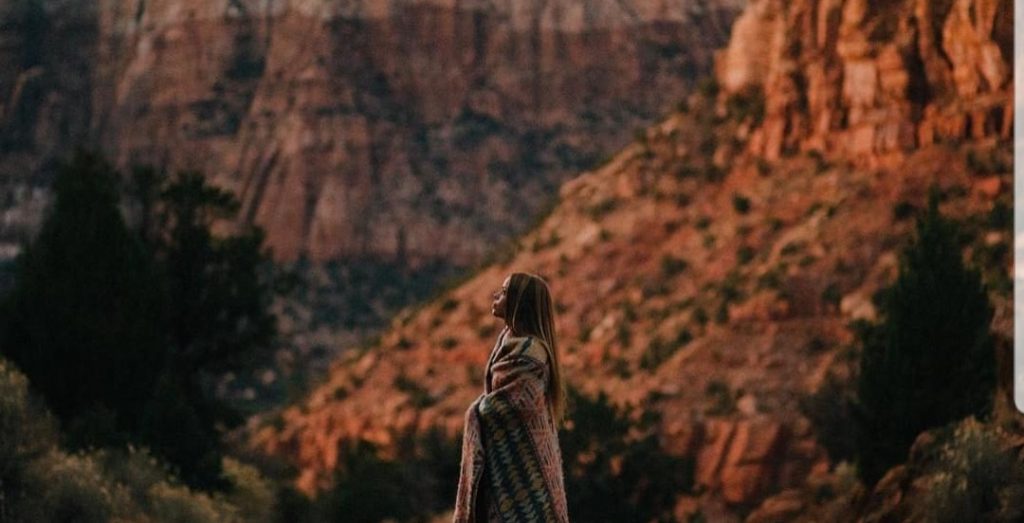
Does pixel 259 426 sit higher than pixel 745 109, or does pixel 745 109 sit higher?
pixel 745 109

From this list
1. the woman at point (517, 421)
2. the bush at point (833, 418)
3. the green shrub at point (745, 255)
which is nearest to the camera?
the woman at point (517, 421)

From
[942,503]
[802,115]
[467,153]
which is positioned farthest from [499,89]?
[942,503]

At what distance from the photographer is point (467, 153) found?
113 metres

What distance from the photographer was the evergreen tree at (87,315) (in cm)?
4491

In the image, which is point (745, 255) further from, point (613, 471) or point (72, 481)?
point (72, 481)

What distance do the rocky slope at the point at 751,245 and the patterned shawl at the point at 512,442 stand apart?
3603 centimetres

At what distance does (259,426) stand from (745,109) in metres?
16.0

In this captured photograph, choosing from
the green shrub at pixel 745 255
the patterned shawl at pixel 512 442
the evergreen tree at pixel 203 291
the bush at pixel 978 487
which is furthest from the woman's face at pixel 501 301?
the green shrub at pixel 745 255

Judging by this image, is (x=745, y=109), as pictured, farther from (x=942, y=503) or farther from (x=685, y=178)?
(x=942, y=503)

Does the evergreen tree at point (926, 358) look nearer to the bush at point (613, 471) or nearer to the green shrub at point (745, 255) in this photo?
the bush at point (613, 471)

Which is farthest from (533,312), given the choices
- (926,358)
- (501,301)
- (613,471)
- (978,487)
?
(613,471)

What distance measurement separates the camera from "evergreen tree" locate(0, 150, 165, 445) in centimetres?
4491

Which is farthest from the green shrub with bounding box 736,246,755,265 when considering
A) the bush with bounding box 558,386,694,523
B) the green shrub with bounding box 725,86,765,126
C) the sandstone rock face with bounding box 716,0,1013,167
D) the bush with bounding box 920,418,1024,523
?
the bush with bounding box 920,418,1024,523

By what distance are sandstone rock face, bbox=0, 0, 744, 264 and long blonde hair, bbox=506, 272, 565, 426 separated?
93.7 m
